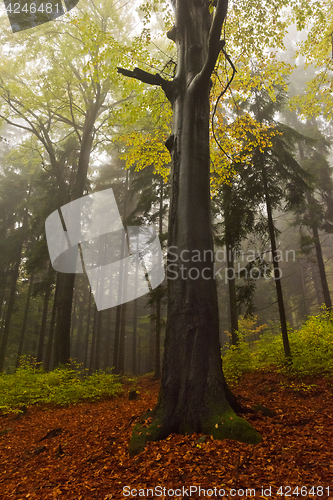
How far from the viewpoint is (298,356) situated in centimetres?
698

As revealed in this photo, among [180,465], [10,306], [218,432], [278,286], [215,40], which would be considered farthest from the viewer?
[10,306]

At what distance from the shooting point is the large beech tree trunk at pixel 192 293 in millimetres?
2895

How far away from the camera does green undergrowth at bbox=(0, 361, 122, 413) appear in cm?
667

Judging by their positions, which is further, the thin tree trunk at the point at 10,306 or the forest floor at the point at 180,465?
the thin tree trunk at the point at 10,306

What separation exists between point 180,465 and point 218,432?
591 millimetres

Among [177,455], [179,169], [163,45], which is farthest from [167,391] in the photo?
[163,45]

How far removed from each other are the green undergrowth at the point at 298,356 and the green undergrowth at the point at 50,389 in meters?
3.68

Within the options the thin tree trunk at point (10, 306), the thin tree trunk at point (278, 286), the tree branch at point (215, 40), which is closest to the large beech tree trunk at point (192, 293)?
the tree branch at point (215, 40)

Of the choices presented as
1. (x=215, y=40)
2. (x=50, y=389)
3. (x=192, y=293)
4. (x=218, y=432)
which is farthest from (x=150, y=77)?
(x=50, y=389)

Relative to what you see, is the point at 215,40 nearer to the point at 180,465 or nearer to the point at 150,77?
the point at 150,77

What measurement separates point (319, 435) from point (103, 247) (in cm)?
1828

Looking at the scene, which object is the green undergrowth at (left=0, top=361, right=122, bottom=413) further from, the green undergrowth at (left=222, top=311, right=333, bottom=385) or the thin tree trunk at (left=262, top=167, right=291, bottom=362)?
the thin tree trunk at (left=262, top=167, right=291, bottom=362)
